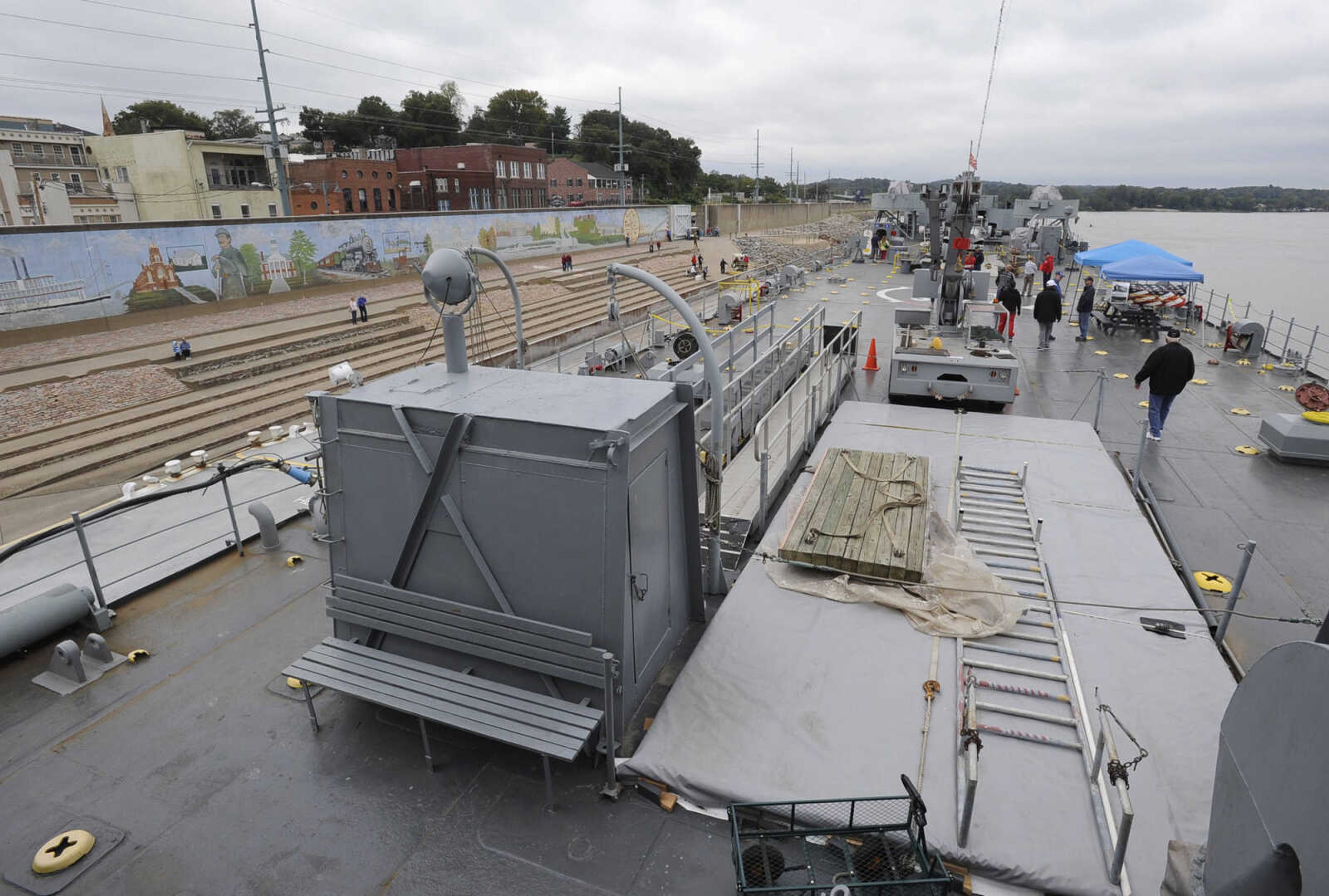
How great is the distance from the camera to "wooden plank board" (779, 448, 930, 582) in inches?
264

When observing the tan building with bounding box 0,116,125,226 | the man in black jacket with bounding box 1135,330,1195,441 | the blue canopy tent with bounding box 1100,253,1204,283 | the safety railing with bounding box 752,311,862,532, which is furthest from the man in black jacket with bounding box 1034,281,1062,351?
the tan building with bounding box 0,116,125,226

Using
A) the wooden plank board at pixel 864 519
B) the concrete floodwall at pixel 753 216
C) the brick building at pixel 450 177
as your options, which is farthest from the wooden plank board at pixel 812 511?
the concrete floodwall at pixel 753 216

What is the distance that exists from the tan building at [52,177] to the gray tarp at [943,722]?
39.9 meters

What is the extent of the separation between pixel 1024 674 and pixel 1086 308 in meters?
16.1

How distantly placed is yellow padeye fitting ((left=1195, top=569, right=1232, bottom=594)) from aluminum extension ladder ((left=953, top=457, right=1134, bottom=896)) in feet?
5.19

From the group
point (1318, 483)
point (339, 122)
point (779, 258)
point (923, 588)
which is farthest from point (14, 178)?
point (1318, 483)

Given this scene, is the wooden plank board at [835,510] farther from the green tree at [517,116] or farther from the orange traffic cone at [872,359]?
the green tree at [517,116]

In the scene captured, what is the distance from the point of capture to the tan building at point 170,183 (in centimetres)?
4469

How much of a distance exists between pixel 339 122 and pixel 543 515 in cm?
8559

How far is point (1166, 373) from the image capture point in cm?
1073

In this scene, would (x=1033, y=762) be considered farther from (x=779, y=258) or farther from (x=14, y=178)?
(x=14, y=178)

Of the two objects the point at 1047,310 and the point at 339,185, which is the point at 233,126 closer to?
the point at 339,185

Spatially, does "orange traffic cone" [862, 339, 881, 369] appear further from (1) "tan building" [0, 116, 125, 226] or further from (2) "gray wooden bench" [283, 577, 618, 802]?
(1) "tan building" [0, 116, 125, 226]

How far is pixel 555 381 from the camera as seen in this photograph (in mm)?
5578
